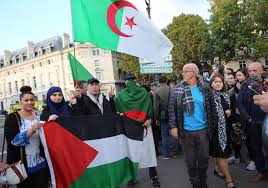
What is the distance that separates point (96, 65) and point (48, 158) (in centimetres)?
6663

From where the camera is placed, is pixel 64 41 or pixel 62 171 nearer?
pixel 62 171

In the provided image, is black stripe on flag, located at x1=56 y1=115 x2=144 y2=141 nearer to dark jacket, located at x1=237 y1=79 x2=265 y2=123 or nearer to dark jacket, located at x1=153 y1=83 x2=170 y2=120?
dark jacket, located at x1=237 y1=79 x2=265 y2=123

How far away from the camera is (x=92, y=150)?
509 cm

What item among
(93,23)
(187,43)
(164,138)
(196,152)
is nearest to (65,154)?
(196,152)

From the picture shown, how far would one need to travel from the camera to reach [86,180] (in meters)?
4.95

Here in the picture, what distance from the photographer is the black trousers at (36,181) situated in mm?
4289

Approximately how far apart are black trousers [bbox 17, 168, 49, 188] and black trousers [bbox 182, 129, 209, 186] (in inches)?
85.2

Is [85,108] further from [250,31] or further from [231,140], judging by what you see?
[250,31]

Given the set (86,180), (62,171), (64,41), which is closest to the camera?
(62,171)

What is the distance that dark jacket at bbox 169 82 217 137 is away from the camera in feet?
17.1

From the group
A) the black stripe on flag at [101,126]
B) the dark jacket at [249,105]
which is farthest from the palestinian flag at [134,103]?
the dark jacket at [249,105]

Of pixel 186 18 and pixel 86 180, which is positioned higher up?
pixel 186 18

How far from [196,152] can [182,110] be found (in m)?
0.69

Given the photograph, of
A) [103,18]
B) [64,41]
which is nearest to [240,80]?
[103,18]
